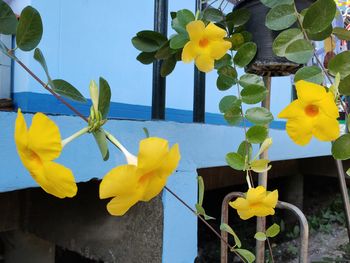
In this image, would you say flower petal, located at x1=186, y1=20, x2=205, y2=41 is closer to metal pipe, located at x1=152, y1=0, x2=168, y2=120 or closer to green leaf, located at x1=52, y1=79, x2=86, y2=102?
green leaf, located at x1=52, y1=79, x2=86, y2=102

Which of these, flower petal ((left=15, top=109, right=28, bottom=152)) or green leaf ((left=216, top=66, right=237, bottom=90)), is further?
green leaf ((left=216, top=66, right=237, bottom=90))

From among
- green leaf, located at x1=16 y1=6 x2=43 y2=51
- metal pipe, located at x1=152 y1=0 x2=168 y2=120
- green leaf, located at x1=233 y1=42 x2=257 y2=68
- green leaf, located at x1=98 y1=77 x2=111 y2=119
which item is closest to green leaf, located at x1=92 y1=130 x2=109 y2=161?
green leaf, located at x1=98 y1=77 x2=111 y2=119

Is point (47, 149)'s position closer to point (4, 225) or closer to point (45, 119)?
point (45, 119)

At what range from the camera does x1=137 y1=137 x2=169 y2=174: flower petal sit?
→ 30cm

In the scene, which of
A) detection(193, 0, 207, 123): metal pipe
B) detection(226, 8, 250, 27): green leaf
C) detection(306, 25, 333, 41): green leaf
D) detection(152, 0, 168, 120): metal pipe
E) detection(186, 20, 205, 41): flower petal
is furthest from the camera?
detection(193, 0, 207, 123): metal pipe

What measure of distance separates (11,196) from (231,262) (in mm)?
1487

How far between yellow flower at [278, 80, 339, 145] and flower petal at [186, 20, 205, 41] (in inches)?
7.0

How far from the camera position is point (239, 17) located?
87 centimetres

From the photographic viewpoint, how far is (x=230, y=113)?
724 millimetres

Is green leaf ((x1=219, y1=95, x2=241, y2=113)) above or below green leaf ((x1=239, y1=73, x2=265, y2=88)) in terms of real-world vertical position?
below

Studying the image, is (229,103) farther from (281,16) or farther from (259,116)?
(281,16)

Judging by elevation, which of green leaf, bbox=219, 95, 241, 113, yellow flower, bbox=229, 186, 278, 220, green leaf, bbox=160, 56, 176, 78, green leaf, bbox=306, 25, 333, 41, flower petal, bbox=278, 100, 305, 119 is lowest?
yellow flower, bbox=229, 186, 278, 220

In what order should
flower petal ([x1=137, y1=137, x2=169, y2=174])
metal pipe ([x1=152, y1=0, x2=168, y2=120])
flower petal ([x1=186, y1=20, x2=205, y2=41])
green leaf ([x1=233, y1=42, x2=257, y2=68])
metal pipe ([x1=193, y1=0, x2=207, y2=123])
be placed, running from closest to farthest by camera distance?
flower petal ([x1=137, y1=137, x2=169, y2=174]) → flower petal ([x1=186, y1=20, x2=205, y2=41]) → green leaf ([x1=233, y1=42, x2=257, y2=68]) → metal pipe ([x1=152, y1=0, x2=168, y2=120]) → metal pipe ([x1=193, y1=0, x2=207, y2=123])

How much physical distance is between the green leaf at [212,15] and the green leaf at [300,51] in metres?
0.28
